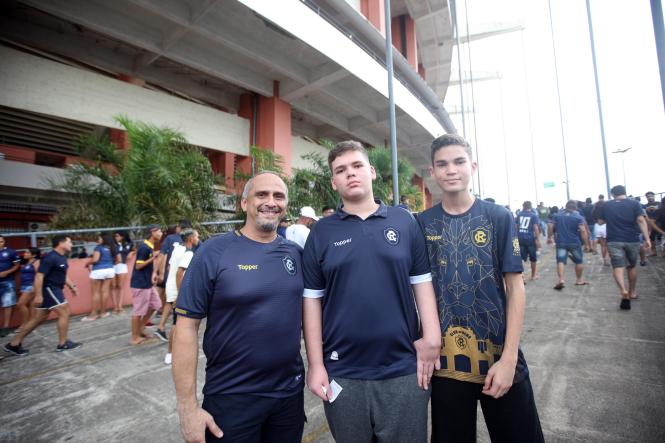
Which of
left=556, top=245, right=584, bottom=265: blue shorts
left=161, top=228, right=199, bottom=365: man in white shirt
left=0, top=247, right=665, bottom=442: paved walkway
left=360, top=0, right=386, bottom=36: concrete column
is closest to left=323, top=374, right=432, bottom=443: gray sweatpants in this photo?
left=0, top=247, right=665, bottom=442: paved walkway

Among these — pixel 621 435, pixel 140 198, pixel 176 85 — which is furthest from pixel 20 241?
pixel 621 435

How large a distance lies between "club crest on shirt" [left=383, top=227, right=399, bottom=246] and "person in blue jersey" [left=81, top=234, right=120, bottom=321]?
832cm

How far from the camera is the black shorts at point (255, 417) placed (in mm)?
1650

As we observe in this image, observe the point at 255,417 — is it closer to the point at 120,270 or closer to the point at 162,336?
the point at 162,336

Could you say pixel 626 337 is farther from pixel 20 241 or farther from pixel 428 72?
pixel 428 72

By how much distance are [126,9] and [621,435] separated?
14425 mm

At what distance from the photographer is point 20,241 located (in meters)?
15.5

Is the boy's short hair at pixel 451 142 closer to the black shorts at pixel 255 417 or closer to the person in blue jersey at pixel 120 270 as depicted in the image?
the black shorts at pixel 255 417

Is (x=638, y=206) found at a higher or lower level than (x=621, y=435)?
higher

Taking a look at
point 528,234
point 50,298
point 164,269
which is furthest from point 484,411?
point 528,234

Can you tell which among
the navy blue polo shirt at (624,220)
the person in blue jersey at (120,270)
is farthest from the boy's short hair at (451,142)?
A: the person in blue jersey at (120,270)

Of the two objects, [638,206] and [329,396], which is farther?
[638,206]

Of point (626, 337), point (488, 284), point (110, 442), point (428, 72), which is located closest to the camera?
point (488, 284)

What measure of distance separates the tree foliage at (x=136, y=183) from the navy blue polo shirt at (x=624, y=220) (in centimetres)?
1013
